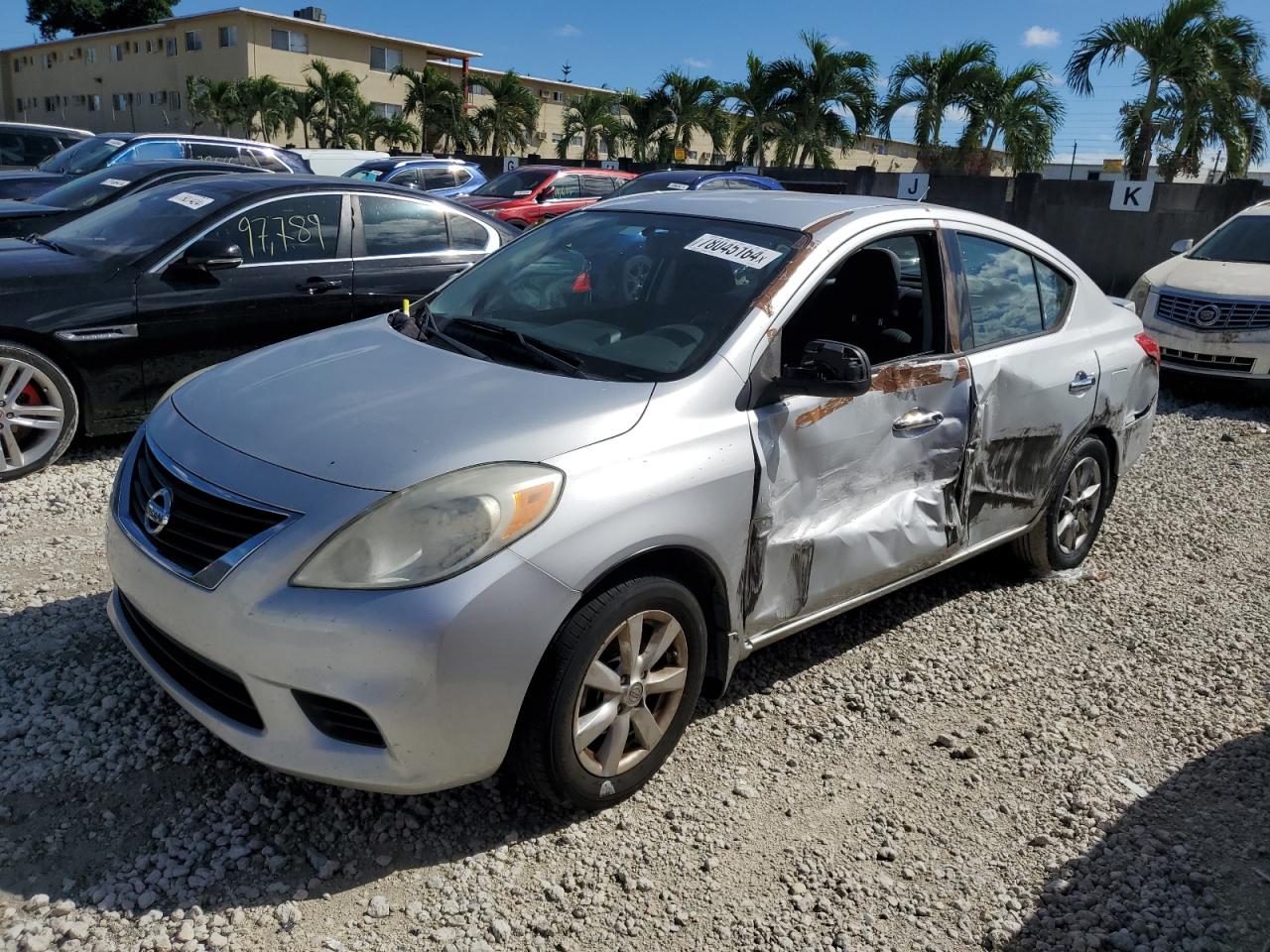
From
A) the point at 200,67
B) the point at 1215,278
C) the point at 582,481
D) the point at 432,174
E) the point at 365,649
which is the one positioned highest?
the point at 200,67

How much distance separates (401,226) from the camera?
6809mm

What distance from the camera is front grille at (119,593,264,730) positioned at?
2.59m

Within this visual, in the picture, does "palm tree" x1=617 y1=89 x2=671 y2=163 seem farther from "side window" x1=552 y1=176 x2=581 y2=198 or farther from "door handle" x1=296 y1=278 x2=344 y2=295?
"door handle" x1=296 y1=278 x2=344 y2=295

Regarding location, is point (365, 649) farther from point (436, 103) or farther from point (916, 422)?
point (436, 103)

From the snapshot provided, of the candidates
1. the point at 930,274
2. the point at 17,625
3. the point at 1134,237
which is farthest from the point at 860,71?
the point at 17,625

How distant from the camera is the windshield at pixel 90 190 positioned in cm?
841

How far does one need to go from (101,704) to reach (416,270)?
409 centimetres

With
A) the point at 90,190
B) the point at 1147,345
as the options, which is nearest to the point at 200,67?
the point at 90,190

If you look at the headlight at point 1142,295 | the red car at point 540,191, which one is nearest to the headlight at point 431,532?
the headlight at point 1142,295

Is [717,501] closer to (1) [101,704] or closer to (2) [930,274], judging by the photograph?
(2) [930,274]

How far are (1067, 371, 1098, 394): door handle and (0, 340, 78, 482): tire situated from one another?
4965 mm

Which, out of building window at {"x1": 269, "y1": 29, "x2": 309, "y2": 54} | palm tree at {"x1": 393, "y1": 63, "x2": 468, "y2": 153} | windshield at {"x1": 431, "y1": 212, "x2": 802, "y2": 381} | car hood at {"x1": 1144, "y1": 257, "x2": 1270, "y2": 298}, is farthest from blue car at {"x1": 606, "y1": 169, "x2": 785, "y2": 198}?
building window at {"x1": 269, "y1": 29, "x2": 309, "y2": 54}

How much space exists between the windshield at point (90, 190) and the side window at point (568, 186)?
7781 mm

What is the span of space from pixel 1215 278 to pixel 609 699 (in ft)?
28.3
